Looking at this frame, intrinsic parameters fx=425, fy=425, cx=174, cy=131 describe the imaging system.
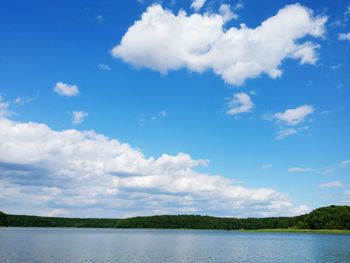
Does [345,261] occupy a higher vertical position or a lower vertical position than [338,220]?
lower

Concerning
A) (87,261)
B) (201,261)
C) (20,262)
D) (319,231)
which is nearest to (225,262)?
(201,261)

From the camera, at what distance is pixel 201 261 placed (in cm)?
6781

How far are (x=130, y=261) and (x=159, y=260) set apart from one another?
5370mm

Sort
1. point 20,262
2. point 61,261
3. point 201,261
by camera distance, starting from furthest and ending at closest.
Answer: point 201,261, point 61,261, point 20,262

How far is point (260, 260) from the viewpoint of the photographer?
70.8 meters

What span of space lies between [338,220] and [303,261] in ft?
471

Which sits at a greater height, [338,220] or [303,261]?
[338,220]

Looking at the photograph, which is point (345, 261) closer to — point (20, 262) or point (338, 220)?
point (20, 262)

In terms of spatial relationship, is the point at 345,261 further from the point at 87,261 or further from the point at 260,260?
the point at 87,261

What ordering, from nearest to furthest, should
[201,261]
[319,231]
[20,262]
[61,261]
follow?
[20,262] → [61,261] → [201,261] → [319,231]

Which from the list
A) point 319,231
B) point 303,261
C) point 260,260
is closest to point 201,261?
point 260,260

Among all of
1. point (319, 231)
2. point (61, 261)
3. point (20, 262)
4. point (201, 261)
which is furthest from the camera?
point (319, 231)

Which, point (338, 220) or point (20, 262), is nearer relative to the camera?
point (20, 262)

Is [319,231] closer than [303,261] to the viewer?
No
